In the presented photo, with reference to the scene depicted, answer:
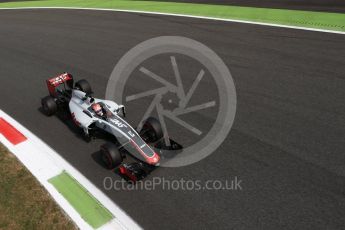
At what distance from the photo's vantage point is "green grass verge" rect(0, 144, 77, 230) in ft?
19.1

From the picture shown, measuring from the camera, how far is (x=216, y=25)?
15.6 m

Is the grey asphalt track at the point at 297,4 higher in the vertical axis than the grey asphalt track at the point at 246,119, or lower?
higher

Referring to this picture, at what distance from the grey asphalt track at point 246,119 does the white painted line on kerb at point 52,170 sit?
17 centimetres

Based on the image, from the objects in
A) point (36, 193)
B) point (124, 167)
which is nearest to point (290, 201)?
point (124, 167)

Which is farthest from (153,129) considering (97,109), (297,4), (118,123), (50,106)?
(297,4)

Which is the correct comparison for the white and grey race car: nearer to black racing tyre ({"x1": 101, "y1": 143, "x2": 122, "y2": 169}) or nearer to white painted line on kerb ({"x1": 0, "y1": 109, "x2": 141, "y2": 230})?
black racing tyre ({"x1": 101, "y1": 143, "x2": 122, "y2": 169})

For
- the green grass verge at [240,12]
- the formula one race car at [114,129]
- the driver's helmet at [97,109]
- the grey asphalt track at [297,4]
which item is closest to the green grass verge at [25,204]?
the formula one race car at [114,129]

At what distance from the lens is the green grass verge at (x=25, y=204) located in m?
5.81

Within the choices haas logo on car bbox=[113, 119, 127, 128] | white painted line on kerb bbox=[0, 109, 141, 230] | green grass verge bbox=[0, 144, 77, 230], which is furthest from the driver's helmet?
green grass verge bbox=[0, 144, 77, 230]

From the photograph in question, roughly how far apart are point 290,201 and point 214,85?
511 cm

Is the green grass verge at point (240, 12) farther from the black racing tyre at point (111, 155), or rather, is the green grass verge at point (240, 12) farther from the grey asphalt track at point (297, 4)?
the black racing tyre at point (111, 155)

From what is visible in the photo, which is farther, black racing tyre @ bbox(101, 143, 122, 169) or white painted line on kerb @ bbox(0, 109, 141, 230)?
black racing tyre @ bbox(101, 143, 122, 169)

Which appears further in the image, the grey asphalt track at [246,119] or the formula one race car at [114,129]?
the formula one race car at [114,129]

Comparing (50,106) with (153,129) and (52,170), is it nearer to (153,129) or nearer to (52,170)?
(52,170)
